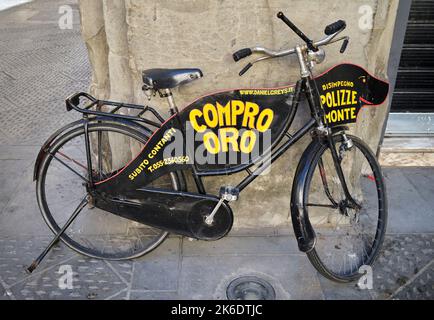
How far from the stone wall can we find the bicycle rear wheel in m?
0.35

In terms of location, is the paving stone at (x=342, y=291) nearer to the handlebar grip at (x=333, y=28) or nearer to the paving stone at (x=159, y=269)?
the paving stone at (x=159, y=269)

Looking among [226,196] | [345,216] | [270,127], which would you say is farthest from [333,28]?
[345,216]

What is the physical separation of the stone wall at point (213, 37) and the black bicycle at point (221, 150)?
7.5 inches

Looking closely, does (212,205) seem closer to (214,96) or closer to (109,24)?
(214,96)

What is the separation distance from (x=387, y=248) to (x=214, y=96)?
182cm

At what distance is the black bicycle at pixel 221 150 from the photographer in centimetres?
273

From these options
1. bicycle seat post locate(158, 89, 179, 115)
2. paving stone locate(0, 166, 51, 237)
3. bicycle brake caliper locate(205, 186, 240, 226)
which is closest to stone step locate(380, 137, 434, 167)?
bicycle brake caliper locate(205, 186, 240, 226)

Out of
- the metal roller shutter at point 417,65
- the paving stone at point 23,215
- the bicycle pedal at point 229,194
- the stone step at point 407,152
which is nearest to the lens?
the bicycle pedal at point 229,194

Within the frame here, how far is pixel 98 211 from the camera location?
12.3 ft

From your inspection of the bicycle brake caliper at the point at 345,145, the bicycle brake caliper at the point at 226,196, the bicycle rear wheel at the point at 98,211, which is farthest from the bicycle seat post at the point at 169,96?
the bicycle brake caliper at the point at 345,145

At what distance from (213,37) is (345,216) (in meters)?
1.70

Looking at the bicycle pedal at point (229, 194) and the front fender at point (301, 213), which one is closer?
the front fender at point (301, 213)

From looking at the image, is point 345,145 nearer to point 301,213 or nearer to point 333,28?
point 301,213

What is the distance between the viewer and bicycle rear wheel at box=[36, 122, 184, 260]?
9.96 feet
